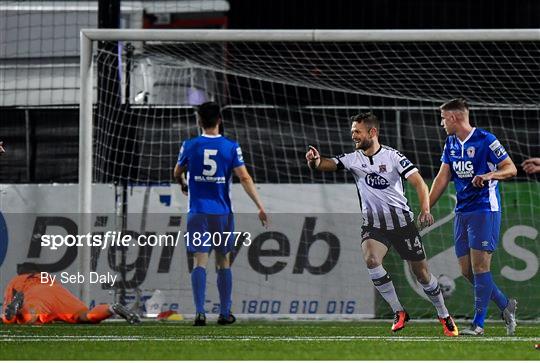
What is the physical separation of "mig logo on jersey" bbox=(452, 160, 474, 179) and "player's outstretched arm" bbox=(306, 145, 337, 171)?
36.4 inches

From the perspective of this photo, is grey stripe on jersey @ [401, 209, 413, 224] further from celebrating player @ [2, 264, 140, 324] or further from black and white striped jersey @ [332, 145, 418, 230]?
celebrating player @ [2, 264, 140, 324]

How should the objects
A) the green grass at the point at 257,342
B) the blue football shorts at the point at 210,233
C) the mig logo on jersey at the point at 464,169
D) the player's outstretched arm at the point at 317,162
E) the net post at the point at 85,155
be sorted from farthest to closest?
1. the net post at the point at 85,155
2. the blue football shorts at the point at 210,233
3. the mig logo on jersey at the point at 464,169
4. the player's outstretched arm at the point at 317,162
5. the green grass at the point at 257,342

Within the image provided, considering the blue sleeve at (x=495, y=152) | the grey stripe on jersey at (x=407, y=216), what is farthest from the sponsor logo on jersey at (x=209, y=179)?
the blue sleeve at (x=495, y=152)

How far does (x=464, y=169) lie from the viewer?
32.2 ft

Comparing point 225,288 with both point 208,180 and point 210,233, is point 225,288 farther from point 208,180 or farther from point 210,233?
point 208,180

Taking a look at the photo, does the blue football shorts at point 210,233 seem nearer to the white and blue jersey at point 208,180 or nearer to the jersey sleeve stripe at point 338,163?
the white and blue jersey at point 208,180

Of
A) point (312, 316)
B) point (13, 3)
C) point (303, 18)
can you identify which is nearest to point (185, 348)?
point (312, 316)

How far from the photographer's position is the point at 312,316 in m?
12.3

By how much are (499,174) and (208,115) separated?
2.77 metres

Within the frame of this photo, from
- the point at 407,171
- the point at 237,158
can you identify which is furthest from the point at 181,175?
the point at 407,171

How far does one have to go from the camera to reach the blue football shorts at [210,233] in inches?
436

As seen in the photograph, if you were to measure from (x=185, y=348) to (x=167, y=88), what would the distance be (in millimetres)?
5860

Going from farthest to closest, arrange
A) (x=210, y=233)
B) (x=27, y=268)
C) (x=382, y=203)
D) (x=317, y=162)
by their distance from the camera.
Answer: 1. (x=27, y=268)
2. (x=210, y=233)
3. (x=382, y=203)
4. (x=317, y=162)

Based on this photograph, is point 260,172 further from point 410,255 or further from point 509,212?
point 410,255
